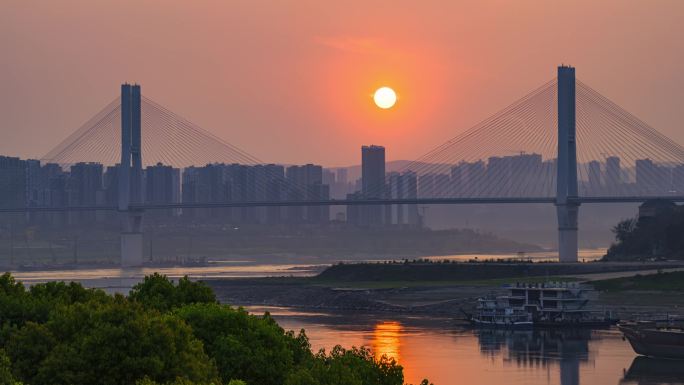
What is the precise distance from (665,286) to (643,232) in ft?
130

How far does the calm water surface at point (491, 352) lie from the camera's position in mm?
61031

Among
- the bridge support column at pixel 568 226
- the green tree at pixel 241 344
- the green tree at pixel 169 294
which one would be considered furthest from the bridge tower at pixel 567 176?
the green tree at pixel 241 344

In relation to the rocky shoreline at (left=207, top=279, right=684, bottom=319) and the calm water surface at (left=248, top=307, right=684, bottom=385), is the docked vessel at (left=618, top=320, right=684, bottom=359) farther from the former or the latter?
the rocky shoreline at (left=207, top=279, right=684, bottom=319)

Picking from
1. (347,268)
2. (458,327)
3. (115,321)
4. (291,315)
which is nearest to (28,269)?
(347,268)

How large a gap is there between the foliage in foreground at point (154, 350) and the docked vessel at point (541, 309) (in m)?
46.2

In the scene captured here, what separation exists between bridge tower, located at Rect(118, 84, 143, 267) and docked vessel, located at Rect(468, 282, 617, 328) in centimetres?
7666

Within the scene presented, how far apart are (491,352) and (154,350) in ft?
134

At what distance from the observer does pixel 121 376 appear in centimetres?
3228

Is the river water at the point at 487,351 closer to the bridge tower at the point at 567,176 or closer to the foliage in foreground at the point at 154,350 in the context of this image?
the foliage in foreground at the point at 154,350

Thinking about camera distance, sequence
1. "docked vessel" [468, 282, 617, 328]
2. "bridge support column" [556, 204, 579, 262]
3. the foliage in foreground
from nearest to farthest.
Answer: the foliage in foreground < "docked vessel" [468, 282, 617, 328] < "bridge support column" [556, 204, 579, 262]

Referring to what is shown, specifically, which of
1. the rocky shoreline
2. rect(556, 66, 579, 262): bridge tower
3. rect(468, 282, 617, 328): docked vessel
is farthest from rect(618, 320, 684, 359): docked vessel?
rect(556, 66, 579, 262): bridge tower

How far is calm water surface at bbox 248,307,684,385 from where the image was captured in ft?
200

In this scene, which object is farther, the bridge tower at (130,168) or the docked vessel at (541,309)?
the bridge tower at (130,168)

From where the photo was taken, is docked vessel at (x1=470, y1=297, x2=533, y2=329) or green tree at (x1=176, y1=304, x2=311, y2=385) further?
docked vessel at (x1=470, y1=297, x2=533, y2=329)
